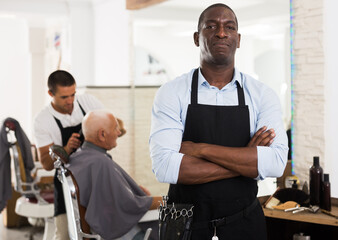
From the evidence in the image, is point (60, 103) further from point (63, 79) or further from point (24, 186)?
point (24, 186)

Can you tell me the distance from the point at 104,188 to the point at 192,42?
1.97m

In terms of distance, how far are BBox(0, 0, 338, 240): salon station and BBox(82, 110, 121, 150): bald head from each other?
329 millimetres

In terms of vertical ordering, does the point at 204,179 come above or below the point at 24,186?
above

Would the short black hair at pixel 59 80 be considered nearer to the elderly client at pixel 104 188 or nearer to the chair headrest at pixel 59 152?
the elderly client at pixel 104 188

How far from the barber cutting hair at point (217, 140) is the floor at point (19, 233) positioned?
3.50m

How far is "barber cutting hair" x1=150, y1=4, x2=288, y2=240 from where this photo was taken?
5.43 feet

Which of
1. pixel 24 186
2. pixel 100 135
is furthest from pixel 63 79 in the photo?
pixel 24 186

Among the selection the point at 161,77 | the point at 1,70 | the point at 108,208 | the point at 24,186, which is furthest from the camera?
the point at 1,70

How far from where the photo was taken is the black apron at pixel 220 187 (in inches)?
65.9

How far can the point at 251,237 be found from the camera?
5.62 feet

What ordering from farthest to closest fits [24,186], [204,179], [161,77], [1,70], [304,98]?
1. [1,70]
2. [161,77]
3. [24,186]
4. [304,98]
5. [204,179]

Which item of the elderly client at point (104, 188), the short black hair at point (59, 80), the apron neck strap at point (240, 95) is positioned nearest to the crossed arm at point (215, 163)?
the apron neck strap at point (240, 95)

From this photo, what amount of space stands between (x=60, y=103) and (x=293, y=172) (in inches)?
64.2

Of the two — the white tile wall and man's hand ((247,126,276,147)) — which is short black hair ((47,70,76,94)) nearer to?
the white tile wall
